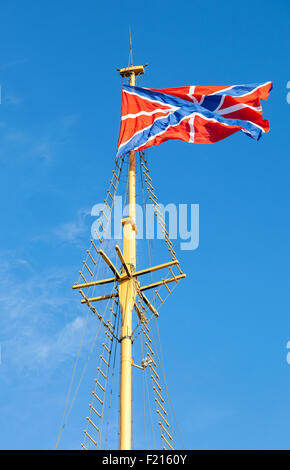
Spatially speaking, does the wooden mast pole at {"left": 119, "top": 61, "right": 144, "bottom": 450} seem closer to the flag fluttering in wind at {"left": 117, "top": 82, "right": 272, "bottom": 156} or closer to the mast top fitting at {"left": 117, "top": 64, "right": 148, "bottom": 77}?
the flag fluttering in wind at {"left": 117, "top": 82, "right": 272, "bottom": 156}

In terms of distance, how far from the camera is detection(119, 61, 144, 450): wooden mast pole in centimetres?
3222

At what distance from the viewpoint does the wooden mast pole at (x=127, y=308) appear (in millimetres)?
32219

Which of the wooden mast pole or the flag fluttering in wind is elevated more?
the flag fluttering in wind

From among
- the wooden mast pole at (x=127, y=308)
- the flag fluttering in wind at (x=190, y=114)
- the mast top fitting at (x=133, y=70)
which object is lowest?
the wooden mast pole at (x=127, y=308)

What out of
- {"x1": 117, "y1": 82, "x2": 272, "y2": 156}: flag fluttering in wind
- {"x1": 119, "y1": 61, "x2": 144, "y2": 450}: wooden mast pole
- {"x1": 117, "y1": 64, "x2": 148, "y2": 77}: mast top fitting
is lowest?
{"x1": 119, "y1": 61, "x2": 144, "y2": 450}: wooden mast pole

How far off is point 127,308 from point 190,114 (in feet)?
39.9

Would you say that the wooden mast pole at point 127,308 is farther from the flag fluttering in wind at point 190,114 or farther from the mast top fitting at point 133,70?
the mast top fitting at point 133,70

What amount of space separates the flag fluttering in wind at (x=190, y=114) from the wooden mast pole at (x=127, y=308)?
4.49ft

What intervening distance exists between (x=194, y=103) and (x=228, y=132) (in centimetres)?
325

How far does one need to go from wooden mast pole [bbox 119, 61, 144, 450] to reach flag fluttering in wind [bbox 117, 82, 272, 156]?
1.37 meters

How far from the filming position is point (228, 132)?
41.7 meters

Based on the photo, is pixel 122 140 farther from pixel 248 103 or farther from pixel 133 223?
pixel 248 103
